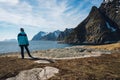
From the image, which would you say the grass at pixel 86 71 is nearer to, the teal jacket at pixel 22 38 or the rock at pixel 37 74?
the rock at pixel 37 74

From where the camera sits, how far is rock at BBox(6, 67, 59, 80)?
15.3 meters

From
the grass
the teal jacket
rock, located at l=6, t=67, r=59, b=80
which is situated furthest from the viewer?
the teal jacket

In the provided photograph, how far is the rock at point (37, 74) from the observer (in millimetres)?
15339

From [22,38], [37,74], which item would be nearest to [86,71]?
[37,74]

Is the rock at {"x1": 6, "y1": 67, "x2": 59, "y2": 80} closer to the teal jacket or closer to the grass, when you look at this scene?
the grass

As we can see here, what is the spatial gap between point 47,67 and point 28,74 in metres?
1.71

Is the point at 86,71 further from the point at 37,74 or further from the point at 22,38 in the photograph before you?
the point at 22,38

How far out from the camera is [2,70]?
17578 mm

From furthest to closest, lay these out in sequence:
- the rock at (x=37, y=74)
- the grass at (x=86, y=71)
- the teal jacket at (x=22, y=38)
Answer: the teal jacket at (x=22, y=38), the rock at (x=37, y=74), the grass at (x=86, y=71)

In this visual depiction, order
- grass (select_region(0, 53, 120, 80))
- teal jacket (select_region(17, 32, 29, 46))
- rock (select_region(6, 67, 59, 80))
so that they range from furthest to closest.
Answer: teal jacket (select_region(17, 32, 29, 46)) → rock (select_region(6, 67, 59, 80)) → grass (select_region(0, 53, 120, 80))

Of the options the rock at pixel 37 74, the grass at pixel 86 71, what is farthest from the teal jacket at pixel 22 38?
the rock at pixel 37 74

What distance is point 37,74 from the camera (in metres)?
15.9

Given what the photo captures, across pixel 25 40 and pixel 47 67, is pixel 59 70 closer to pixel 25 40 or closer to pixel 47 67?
pixel 47 67

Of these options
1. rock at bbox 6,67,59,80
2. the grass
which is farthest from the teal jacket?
rock at bbox 6,67,59,80
